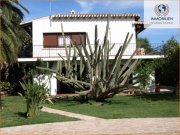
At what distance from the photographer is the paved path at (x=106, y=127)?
11.5 meters

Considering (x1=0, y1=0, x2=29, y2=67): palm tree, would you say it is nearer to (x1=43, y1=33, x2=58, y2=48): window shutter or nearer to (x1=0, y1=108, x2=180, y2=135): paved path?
(x1=0, y1=108, x2=180, y2=135): paved path

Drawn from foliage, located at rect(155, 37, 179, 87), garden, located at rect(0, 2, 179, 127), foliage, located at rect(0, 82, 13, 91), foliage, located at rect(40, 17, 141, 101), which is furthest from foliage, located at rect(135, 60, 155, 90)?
foliage, located at rect(0, 82, 13, 91)

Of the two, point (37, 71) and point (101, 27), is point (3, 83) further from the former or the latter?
point (101, 27)

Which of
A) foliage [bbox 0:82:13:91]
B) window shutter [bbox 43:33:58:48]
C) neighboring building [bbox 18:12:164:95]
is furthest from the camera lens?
window shutter [bbox 43:33:58:48]

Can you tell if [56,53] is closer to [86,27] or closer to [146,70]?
[86,27]

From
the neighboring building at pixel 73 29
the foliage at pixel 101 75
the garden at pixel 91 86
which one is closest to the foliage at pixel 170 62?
the garden at pixel 91 86

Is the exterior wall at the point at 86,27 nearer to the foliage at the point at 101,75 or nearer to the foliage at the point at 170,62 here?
the foliage at the point at 170,62

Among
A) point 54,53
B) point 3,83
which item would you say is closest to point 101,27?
point 54,53

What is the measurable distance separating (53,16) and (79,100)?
1085cm

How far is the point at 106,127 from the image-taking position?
12.4 m

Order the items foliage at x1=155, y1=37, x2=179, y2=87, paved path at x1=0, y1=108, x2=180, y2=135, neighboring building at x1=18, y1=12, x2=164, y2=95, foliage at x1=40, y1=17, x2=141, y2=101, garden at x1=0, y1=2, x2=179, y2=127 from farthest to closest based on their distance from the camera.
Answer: neighboring building at x1=18, y1=12, x2=164, y2=95 < foliage at x1=155, y1=37, x2=179, y2=87 < foliage at x1=40, y1=17, x2=141, y2=101 < garden at x1=0, y1=2, x2=179, y2=127 < paved path at x1=0, y1=108, x2=180, y2=135

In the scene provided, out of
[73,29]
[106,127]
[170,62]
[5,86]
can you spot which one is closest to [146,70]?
[170,62]

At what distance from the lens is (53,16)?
31.5m

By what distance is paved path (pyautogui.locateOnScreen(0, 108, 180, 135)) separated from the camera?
1154cm
